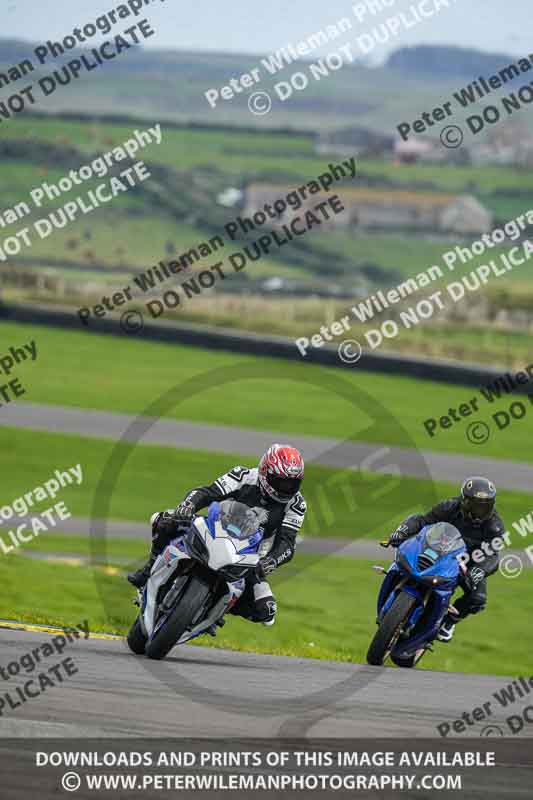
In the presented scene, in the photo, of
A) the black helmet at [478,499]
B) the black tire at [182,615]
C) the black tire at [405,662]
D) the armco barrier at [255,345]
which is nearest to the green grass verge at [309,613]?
the black tire at [405,662]

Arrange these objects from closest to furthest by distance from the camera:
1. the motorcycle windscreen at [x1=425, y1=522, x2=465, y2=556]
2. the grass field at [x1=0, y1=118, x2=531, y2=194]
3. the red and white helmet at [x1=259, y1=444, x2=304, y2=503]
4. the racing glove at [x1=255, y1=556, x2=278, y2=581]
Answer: the racing glove at [x1=255, y1=556, x2=278, y2=581]
the red and white helmet at [x1=259, y1=444, x2=304, y2=503]
the motorcycle windscreen at [x1=425, y1=522, x2=465, y2=556]
the grass field at [x1=0, y1=118, x2=531, y2=194]

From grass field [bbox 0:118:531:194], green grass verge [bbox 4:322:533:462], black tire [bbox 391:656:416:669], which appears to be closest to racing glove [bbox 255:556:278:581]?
black tire [bbox 391:656:416:669]

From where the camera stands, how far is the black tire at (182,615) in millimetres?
9219

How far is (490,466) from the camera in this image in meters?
28.3

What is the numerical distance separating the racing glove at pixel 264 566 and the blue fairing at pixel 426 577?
4.27 feet

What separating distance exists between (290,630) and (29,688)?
8203mm

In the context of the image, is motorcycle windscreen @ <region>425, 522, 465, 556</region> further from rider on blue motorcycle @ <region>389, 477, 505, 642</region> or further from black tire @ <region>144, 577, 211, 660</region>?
black tire @ <region>144, 577, 211, 660</region>

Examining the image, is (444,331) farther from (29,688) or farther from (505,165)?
(505,165)

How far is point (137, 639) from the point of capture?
1002cm

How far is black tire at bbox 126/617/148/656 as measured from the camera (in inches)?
392

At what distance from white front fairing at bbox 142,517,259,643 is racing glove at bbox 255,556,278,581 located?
5.6 inches

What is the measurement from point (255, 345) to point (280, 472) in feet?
93.8

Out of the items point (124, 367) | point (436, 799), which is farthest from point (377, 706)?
point (124, 367)

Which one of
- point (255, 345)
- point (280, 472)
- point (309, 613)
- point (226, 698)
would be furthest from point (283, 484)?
point (255, 345)
